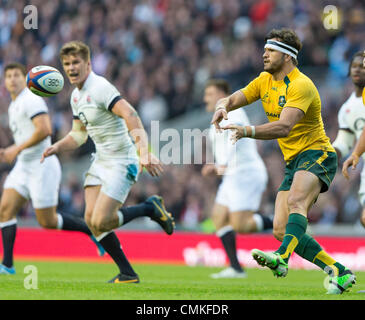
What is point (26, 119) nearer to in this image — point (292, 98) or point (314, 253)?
point (292, 98)

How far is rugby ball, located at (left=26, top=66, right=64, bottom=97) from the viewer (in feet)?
27.7

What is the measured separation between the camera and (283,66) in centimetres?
748

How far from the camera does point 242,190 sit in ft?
36.8

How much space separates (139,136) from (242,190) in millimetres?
3659

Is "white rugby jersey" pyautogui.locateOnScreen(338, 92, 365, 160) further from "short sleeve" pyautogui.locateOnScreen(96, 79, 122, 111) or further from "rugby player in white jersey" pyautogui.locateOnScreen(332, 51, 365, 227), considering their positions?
"short sleeve" pyautogui.locateOnScreen(96, 79, 122, 111)

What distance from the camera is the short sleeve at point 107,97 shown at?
8.41 meters

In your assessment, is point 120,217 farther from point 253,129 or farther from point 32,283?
point 253,129

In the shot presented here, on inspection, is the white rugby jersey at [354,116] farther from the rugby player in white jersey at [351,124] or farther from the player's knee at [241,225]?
the player's knee at [241,225]

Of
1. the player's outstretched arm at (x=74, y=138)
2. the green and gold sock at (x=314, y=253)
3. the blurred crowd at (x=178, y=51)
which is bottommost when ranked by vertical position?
the green and gold sock at (x=314, y=253)

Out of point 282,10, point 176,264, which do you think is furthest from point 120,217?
point 282,10

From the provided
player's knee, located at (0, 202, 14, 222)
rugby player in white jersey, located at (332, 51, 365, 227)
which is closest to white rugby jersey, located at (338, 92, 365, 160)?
rugby player in white jersey, located at (332, 51, 365, 227)

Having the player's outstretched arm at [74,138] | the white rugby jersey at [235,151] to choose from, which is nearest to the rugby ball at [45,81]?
the player's outstretched arm at [74,138]

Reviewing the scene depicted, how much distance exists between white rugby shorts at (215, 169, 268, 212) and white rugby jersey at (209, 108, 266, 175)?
94 millimetres

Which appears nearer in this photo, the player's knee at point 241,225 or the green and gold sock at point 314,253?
the green and gold sock at point 314,253
